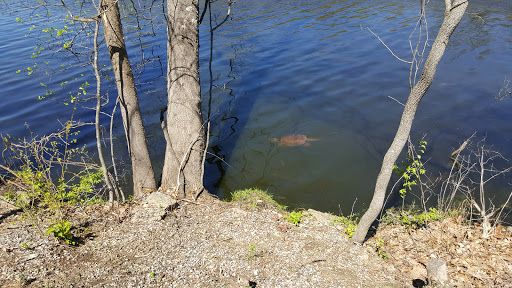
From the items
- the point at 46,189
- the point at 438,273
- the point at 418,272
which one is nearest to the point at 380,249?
the point at 418,272

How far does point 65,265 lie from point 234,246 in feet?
7.40

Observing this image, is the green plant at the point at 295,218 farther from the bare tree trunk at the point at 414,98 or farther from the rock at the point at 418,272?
the rock at the point at 418,272

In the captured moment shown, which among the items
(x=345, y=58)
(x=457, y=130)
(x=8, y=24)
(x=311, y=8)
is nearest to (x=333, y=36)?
(x=345, y=58)

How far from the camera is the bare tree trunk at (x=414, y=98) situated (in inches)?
156

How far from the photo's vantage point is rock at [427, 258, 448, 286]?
4.58 meters

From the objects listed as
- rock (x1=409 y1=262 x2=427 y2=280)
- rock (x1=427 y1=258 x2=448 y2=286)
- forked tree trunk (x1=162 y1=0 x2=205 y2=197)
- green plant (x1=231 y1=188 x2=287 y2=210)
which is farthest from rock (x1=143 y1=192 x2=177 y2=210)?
rock (x1=427 y1=258 x2=448 y2=286)

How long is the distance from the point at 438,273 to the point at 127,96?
552 cm

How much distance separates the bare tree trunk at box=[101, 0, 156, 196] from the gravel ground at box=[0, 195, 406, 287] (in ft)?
2.87

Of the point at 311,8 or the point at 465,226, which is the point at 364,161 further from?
the point at 311,8

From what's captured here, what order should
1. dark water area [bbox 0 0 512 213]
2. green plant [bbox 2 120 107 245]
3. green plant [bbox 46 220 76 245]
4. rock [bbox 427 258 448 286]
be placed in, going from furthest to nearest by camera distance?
Result: dark water area [bbox 0 0 512 213]
green plant [bbox 2 120 107 245]
green plant [bbox 46 220 76 245]
rock [bbox 427 258 448 286]

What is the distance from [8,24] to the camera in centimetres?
2114

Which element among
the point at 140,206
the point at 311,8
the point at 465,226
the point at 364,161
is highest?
the point at 311,8

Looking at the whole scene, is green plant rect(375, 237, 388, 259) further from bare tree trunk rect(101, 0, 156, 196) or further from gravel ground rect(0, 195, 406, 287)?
bare tree trunk rect(101, 0, 156, 196)

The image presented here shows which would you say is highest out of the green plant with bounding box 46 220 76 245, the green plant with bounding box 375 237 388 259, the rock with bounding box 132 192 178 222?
the green plant with bounding box 46 220 76 245
